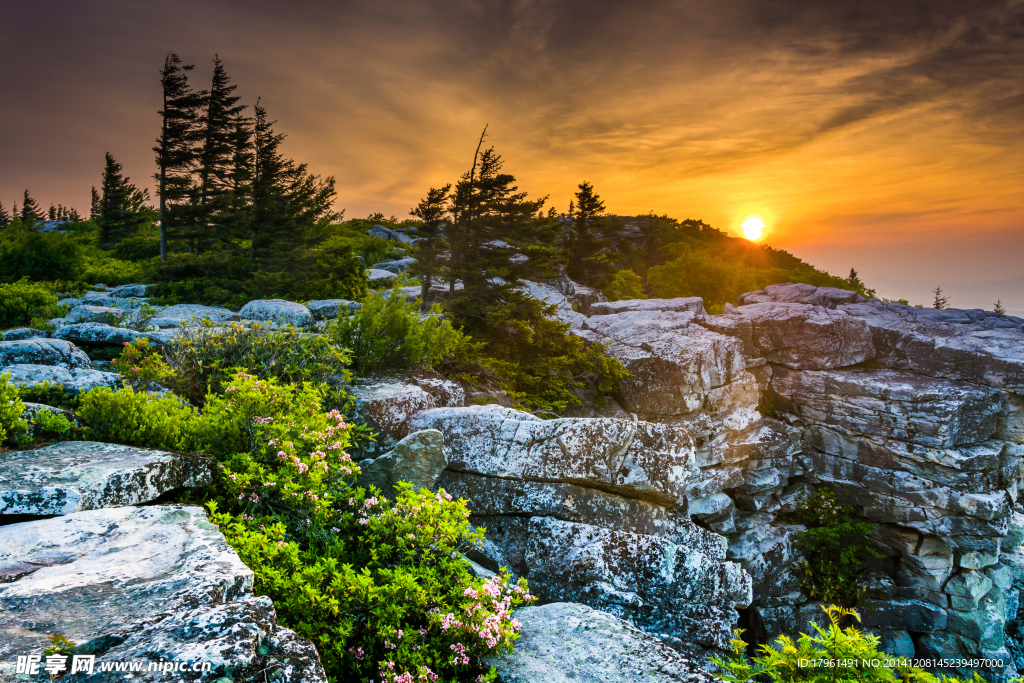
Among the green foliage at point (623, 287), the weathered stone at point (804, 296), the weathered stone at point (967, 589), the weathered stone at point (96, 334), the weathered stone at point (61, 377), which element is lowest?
the weathered stone at point (967, 589)

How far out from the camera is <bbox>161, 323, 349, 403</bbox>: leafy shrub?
654 centimetres

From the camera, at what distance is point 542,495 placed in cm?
604

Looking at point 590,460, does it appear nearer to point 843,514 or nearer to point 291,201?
point 843,514

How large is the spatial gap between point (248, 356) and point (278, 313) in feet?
10.4

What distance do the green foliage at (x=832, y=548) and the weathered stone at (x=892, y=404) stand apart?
285 centimetres

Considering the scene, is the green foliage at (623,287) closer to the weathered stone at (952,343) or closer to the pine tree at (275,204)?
the weathered stone at (952,343)

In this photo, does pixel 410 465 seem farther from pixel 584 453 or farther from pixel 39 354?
pixel 39 354

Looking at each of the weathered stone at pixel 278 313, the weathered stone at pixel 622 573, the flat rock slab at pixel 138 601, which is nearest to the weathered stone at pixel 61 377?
the flat rock slab at pixel 138 601

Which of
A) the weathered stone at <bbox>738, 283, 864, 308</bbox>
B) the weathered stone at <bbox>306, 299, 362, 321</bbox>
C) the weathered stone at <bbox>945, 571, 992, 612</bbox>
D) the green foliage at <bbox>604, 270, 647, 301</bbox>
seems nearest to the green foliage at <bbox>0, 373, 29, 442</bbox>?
the weathered stone at <bbox>306, 299, 362, 321</bbox>

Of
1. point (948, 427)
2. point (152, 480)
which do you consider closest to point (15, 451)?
point (152, 480)

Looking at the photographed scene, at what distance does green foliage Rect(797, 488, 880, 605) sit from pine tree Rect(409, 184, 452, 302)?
1483cm

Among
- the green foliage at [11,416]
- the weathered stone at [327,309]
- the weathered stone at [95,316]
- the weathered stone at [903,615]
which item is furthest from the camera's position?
the weathered stone at [903,615]

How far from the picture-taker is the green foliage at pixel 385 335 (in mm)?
7957

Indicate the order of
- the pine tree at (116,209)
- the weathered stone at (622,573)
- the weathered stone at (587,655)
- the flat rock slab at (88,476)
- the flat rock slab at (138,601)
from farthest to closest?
the pine tree at (116,209) < the weathered stone at (622,573) < the weathered stone at (587,655) < the flat rock slab at (88,476) < the flat rock slab at (138,601)
